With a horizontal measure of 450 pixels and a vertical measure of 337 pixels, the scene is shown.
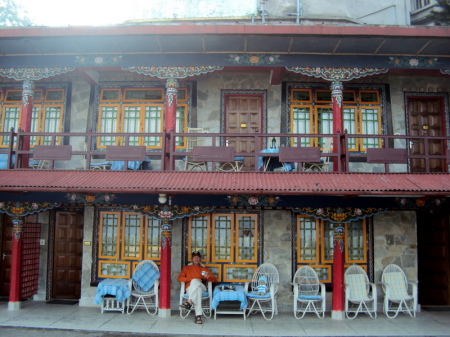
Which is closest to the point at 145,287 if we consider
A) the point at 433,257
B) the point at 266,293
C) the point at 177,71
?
the point at 266,293

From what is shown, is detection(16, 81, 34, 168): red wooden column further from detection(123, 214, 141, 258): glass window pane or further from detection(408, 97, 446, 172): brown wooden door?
detection(408, 97, 446, 172): brown wooden door

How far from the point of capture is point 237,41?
953cm

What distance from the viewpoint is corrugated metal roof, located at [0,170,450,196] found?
8.33 metres

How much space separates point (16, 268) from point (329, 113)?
325 inches

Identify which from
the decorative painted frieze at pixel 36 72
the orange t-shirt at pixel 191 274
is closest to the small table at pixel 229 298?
the orange t-shirt at pixel 191 274

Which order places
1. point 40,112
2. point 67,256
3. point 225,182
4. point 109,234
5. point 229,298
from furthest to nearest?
point 40,112 < point 67,256 < point 109,234 < point 229,298 < point 225,182

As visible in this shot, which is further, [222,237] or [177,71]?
[222,237]

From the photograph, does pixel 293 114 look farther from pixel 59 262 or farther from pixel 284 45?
pixel 59 262

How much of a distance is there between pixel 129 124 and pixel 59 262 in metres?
3.93

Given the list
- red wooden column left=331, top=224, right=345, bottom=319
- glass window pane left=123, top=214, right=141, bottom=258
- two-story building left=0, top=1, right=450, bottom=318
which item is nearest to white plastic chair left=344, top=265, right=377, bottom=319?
red wooden column left=331, top=224, right=345, bottom=319

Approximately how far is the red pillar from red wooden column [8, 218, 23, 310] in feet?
4.83

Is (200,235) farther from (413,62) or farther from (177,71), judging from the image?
(413,62)

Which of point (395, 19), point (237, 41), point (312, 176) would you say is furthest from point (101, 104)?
point (395, 19)

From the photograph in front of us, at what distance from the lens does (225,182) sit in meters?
8.66
